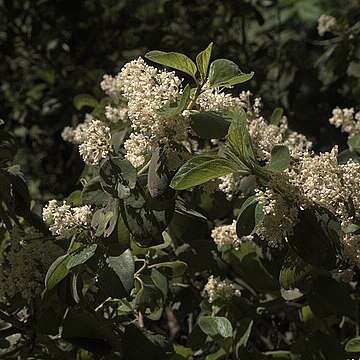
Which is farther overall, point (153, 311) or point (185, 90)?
point (153, 311)

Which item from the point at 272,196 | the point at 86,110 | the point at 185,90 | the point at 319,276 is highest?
the point at 185,90

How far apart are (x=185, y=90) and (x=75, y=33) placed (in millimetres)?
1620

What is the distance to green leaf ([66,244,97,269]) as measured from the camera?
0.96 metres

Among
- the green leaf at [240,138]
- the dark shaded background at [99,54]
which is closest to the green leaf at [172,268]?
the green leaf at [240,138]

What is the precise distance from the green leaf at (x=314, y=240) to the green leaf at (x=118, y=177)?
0.71 feet

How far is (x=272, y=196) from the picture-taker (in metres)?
0.94

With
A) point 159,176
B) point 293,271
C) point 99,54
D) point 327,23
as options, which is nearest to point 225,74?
point 159,176

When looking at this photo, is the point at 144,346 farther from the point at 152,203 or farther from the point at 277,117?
the point at 277,117

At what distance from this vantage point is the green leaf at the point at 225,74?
95 centimetres

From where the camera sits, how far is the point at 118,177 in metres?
0.98

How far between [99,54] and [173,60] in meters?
1.56

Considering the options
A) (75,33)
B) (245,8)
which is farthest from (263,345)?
(75,33)

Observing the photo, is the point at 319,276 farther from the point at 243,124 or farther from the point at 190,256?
the point at 243,124

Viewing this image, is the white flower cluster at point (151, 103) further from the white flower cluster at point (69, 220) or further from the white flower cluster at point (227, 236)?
the white flower cluster at point (227, 236)
